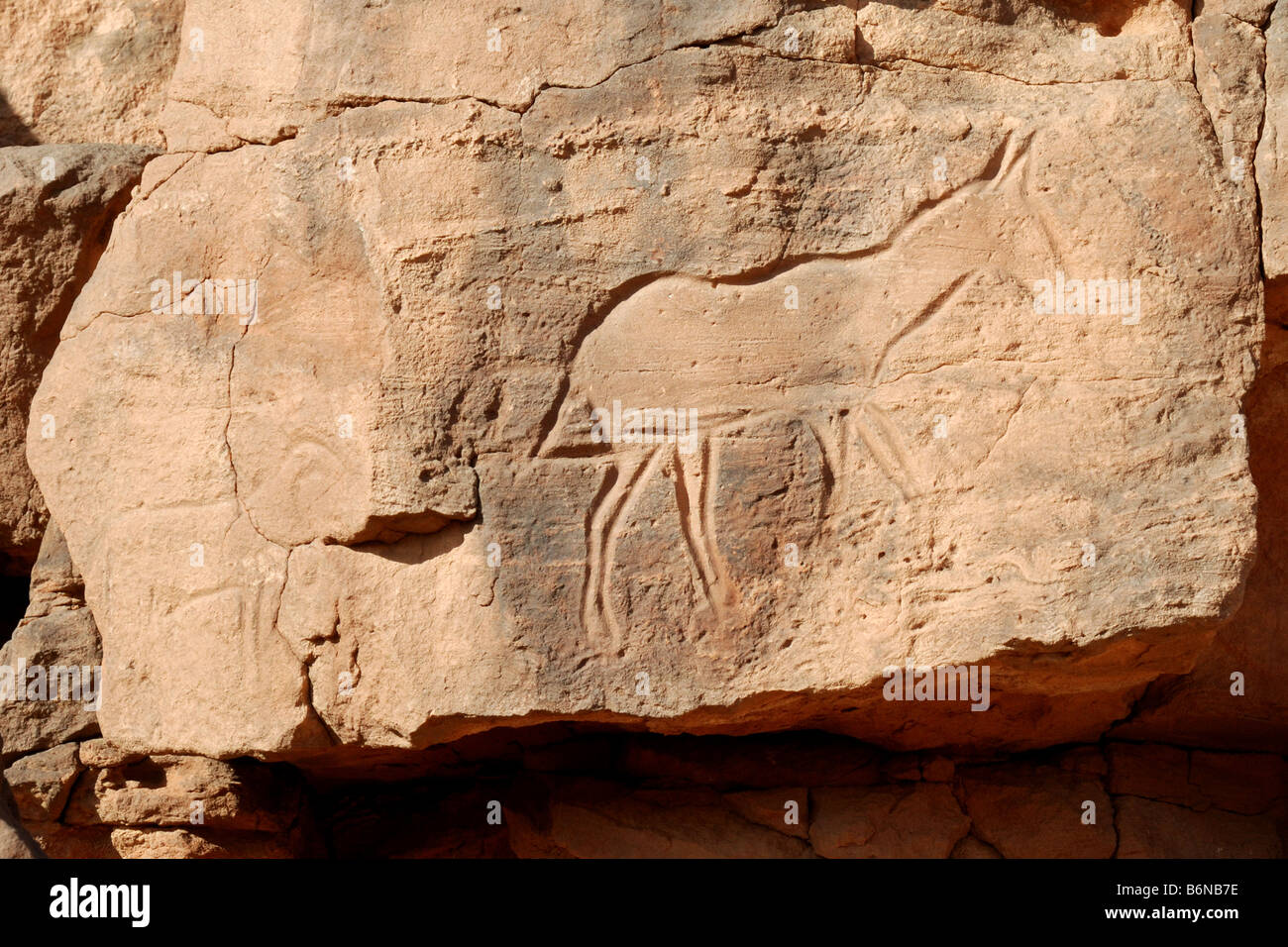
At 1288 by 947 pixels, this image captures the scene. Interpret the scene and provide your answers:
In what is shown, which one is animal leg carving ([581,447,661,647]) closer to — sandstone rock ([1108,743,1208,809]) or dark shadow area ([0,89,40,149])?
sandstone rock ([1108,743,1208,809])

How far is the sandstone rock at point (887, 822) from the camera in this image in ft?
11.8

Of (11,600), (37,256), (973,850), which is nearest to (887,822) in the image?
(973,850)

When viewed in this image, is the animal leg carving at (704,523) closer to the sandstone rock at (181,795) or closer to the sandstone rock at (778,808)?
the sandstone rock at (778,808)

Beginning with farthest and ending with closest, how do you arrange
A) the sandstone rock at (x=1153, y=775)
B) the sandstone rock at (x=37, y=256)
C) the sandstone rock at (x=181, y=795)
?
the sandstone rock at (x=1153, y=775) → the sandstone rock at (x=37, y=256) → the sandstone rock at (x=181, y=795)

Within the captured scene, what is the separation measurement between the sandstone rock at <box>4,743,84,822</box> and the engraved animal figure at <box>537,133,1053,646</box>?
1.52 meters

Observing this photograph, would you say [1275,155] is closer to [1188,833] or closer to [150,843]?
[1188,833]

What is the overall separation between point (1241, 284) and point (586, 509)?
5.15 feet

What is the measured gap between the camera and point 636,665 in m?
2.99

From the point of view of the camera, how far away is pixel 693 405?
3.06 meters

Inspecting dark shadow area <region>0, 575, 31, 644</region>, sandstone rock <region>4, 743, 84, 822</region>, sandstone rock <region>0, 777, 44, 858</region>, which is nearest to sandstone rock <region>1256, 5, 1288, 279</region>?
sandstone rock <region>0, 777, 44, 858</region>

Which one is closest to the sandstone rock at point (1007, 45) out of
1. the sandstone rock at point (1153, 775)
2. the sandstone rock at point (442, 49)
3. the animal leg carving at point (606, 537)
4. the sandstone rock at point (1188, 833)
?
the sandstone rock at point (442, 49)

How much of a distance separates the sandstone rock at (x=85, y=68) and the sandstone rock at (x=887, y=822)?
2.65 m

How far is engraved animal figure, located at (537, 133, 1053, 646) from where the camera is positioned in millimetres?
3023
